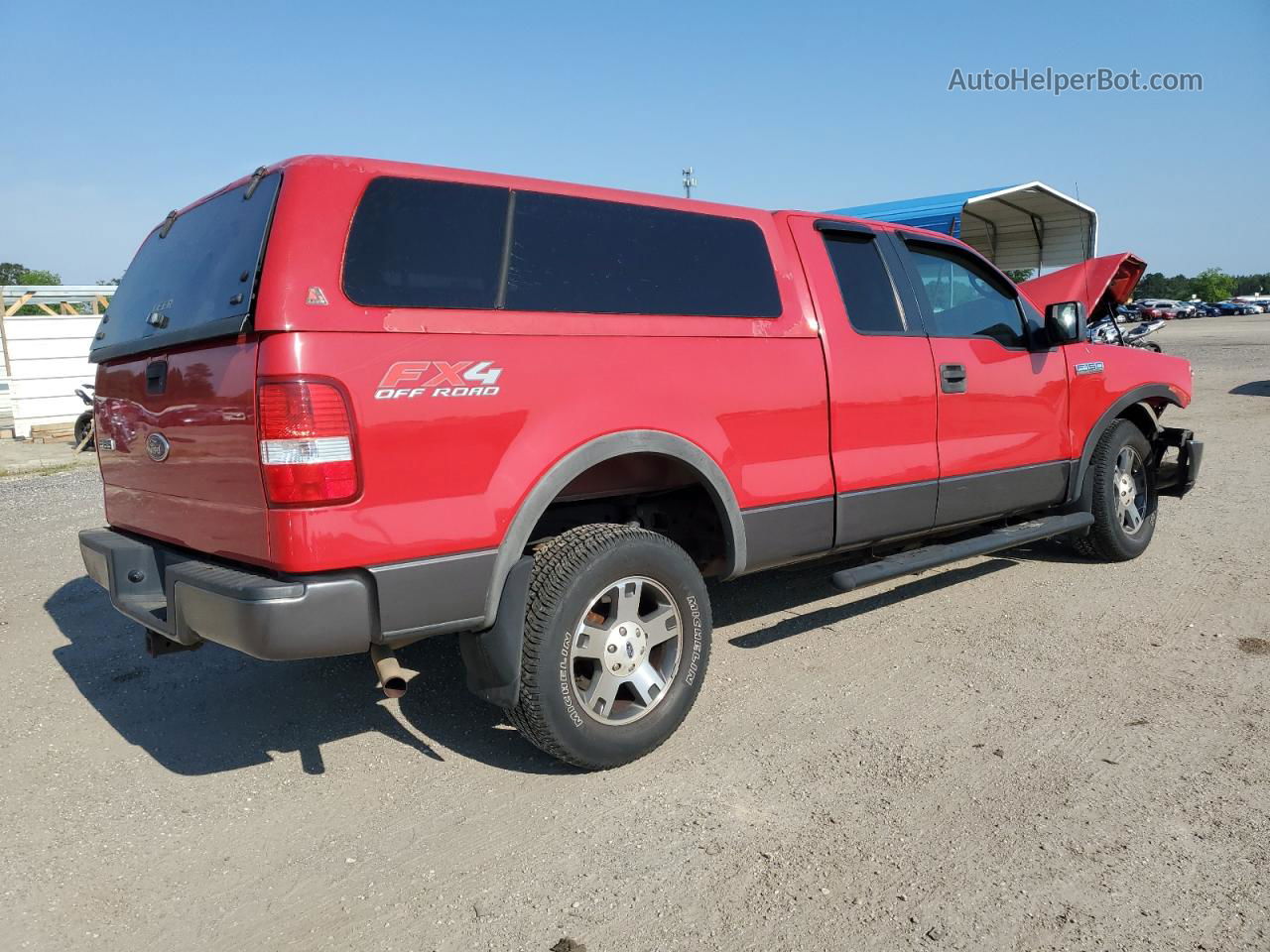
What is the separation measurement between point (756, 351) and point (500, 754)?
1.88 metres

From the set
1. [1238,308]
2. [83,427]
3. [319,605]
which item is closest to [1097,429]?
[319,605]

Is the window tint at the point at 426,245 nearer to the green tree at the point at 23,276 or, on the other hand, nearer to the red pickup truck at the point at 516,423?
the red pickup truck at the point at 516,423

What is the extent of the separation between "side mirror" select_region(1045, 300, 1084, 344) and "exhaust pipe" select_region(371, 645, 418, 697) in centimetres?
389

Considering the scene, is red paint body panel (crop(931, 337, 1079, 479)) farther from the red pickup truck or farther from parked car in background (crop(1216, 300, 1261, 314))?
parked car in background (crop(1216, 300, 1261, 314))

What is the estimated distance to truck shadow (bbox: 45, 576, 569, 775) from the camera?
3564mm

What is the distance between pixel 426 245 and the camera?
9.66 feet

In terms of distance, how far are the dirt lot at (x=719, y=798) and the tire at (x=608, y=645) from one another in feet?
0.58

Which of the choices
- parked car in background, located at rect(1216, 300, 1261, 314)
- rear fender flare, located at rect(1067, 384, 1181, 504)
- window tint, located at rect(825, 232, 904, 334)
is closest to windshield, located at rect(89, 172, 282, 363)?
window tint, located at rect(825, 232, 904, 334)

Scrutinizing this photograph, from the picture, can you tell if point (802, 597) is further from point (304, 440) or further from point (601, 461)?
point (304, 440)

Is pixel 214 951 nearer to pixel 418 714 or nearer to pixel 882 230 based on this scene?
pixel 418 714

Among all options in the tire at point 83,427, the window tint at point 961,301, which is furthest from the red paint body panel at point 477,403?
the tire at point 83,427

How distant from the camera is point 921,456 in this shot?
14.5ft

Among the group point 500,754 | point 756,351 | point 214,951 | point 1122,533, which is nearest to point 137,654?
point 500,754

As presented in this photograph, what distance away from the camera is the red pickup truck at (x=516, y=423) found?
2.71 metres
